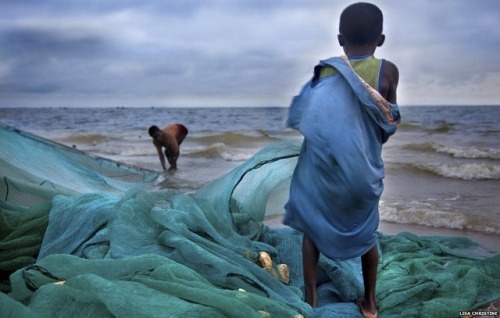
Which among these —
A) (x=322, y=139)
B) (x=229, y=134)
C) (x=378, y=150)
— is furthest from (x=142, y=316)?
(x=229, y=134)

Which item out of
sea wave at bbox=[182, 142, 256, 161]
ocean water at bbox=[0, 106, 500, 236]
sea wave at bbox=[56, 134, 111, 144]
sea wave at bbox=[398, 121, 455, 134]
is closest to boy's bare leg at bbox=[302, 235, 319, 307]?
ocean water at bbox=[0, 106, 500, 236]

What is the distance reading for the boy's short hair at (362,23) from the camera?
2576mm

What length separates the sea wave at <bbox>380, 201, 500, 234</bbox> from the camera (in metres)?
5.51

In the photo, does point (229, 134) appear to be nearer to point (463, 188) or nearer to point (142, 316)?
point (463, 188)

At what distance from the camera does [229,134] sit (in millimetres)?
21266

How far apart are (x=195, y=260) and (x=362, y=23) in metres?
1.41

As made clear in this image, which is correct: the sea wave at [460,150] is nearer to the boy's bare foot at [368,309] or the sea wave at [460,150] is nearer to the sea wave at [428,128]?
the sea wave at [428,128]

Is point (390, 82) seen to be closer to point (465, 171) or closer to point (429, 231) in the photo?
point (429, 231)

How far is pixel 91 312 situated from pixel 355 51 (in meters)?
1.72

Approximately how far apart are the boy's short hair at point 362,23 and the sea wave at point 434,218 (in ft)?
11.5

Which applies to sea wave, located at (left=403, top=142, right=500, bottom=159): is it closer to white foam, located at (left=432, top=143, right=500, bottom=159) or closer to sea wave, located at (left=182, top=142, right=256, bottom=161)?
white foam, located at (left=432, top=143, right=500, bottom=159)

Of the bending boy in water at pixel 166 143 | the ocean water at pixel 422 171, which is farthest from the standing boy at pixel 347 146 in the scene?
the bending boy in water at pixel 166 143

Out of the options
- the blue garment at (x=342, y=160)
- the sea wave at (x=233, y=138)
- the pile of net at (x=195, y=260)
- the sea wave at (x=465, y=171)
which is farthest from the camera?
the sea wave at (x=233, y=138)

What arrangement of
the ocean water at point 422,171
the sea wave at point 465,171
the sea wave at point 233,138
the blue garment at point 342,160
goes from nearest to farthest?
the blue garment at point 342,160
the ocean water at point 422,171
the sea wave at point 465,171
the sea wave at point 233,138
